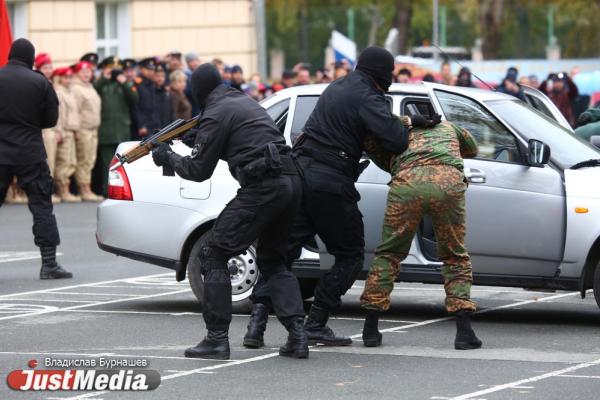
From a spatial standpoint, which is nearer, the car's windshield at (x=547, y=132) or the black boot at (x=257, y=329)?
the black boot at (x=257, y=329)

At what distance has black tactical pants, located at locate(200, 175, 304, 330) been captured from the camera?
29.5 feet

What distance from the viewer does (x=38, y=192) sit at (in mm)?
13086

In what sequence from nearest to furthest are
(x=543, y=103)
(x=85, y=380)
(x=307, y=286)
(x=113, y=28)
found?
1. (x=85, y=380)
2. (x=307, y=286)
3. (x=543, y=103)
4. (x=113, y=28)

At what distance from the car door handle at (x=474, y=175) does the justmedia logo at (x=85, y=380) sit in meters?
2.94

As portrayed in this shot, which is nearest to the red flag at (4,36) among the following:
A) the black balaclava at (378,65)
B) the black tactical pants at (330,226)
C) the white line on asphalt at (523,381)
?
the black tactical pants at (330,226)

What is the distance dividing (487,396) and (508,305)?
12.9ft

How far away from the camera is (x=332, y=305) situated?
9609 millimetres

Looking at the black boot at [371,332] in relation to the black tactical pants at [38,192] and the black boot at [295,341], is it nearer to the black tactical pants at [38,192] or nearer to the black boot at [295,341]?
the black boot at [295,341]

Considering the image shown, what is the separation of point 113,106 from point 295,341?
1343 cm

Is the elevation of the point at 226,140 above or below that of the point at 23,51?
below

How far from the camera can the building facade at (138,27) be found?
28.2 m

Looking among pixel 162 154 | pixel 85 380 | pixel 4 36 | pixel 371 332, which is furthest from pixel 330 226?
pixel 4 36

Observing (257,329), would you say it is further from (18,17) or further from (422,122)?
(18,17)

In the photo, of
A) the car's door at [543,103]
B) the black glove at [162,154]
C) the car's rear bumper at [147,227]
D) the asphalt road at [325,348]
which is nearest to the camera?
the asphalt road at [325,348]
